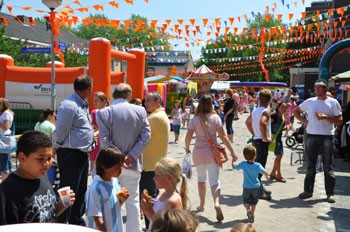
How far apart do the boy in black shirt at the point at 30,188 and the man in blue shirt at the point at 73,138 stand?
84.3 inches

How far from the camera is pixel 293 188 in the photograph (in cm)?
839

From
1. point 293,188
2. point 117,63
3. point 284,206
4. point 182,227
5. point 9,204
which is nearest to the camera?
point 182,227

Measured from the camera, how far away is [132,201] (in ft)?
16.4

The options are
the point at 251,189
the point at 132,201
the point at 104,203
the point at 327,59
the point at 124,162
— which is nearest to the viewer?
the point at 104,203

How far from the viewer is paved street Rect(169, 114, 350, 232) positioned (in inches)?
235

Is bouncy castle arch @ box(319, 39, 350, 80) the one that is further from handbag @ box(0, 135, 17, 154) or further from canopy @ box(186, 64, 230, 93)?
canopy @ box(186, 64, 230, 93)

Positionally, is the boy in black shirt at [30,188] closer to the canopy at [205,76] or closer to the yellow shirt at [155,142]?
the yellow shirt at [155,142]

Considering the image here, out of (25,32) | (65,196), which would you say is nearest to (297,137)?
(65,196)

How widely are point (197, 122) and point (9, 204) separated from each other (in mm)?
4015

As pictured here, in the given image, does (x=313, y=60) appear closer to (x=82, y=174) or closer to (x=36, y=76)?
(x=36, y=76)

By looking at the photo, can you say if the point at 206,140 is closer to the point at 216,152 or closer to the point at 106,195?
the point at 216,152

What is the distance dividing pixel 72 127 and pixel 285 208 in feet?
12.5

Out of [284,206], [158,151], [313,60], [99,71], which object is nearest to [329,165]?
[284,206]

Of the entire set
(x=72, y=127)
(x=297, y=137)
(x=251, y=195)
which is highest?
(x=72, y=127)
